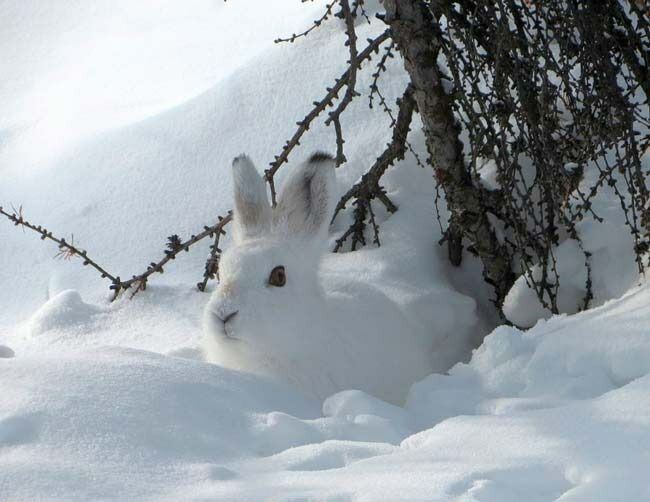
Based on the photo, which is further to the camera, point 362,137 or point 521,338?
point 362,137

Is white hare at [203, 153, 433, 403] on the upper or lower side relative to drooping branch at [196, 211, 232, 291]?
lower

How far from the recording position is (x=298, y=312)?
3.61 meters

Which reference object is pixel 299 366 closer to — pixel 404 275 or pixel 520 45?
pixel 404 275

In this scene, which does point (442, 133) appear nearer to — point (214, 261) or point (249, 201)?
point (249, 201)

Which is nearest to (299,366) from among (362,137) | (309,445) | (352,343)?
(352,343)

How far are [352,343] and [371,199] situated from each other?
95 cm

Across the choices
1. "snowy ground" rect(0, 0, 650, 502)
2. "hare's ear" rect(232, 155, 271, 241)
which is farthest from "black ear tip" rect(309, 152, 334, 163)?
"snowy ground" rect(0, 0, 650, 502)

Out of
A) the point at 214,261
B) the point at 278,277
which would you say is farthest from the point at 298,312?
the point at 214,261

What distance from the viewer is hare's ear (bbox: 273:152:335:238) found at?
148 inches

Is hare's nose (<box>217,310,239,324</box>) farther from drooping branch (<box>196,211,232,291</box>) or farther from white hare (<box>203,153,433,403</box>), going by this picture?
drooping branch (<box>196,211,232,291</box>)

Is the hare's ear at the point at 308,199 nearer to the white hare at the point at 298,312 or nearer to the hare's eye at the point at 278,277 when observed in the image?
the white hare at the point at 298,312

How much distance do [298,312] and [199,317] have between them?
37.5 inches

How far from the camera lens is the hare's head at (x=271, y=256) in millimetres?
3402

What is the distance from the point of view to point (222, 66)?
6305 millimetres
